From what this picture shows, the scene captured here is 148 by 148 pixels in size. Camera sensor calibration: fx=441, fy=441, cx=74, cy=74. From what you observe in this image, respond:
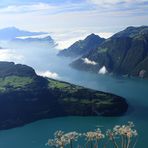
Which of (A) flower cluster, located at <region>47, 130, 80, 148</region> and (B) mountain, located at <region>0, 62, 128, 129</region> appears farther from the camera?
(B) mountain, located at <region>0, 62, 128, 129</region>

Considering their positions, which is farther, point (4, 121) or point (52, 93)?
point (52, 93)

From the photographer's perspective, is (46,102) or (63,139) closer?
(63,139)

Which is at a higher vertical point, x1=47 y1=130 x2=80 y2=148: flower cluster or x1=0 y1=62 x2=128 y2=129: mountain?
x1=47 y1=130 x2=80 y2=148: flower cluster

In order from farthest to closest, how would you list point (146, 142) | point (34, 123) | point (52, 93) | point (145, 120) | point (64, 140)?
1. point (52, 93)
2. point (34, 123)
3. point (145, 120)
4. point (146, 142)
5. point (64, 140)

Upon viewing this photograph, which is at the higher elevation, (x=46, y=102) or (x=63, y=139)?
(x=63, y=139)

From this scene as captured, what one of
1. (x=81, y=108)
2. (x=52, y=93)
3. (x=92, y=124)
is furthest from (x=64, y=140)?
(x=52, y=93)

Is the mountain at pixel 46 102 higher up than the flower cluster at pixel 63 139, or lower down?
lower down

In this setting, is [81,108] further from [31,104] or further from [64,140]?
[64,140]

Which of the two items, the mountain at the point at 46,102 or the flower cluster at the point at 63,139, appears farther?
the mountain at the point at 46,102
